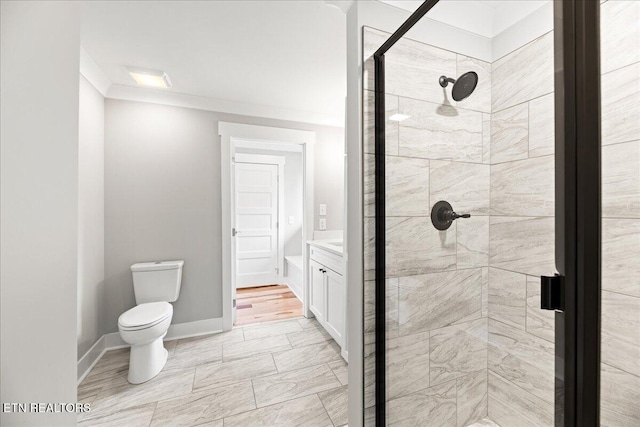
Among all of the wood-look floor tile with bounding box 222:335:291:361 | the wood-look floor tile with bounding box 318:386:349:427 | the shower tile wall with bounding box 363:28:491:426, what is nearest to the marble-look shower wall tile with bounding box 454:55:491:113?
the shower tile wall with bounding box 363:28:491:426

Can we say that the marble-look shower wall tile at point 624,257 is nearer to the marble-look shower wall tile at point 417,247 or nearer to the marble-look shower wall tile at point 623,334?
the marble-look shower wall tile at point 623,334

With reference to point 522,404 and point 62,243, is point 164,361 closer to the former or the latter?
point 62,243

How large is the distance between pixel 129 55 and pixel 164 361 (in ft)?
7.82

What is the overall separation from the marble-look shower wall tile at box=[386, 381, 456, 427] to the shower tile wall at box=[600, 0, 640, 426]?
0.56 meters

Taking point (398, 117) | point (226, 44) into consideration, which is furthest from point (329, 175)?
point (398, 117)

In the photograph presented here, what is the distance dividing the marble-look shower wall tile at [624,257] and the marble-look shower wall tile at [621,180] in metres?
0.03

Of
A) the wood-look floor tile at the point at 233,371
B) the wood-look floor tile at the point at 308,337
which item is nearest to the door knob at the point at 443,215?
the wood-look floor tile at the point at 233,371

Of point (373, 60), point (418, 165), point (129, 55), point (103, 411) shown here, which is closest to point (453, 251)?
point (418, 165)

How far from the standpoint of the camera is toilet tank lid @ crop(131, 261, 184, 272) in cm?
232

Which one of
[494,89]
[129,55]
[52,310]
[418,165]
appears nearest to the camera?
[52,310]

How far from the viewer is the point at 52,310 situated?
1.29ft

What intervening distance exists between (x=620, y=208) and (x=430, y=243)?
1.95ft

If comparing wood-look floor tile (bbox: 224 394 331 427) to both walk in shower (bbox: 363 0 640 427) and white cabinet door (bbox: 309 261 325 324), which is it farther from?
white cabinet door (bbox: 309 261 325 324)

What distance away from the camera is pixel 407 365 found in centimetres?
124
